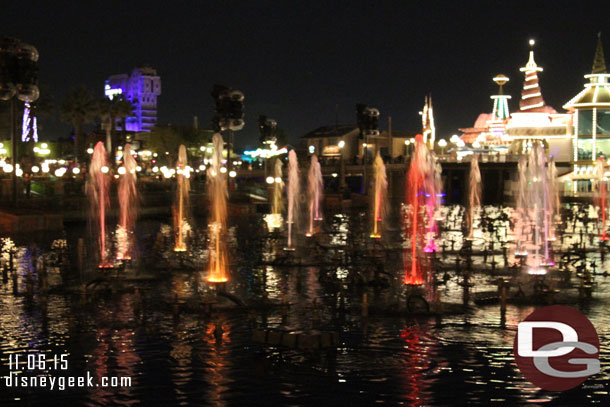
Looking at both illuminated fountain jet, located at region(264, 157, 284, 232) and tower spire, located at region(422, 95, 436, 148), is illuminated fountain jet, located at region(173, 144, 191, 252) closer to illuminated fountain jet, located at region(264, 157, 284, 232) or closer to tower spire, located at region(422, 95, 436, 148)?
illuminated fountain jet, located at region(264, 157, 284, 232)

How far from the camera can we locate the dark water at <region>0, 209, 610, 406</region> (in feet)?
48.7

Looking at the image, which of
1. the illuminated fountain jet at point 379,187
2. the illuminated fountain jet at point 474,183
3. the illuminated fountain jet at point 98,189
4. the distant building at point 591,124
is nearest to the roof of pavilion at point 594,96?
the distant building at point 591,124

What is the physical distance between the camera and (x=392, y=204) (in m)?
76.6

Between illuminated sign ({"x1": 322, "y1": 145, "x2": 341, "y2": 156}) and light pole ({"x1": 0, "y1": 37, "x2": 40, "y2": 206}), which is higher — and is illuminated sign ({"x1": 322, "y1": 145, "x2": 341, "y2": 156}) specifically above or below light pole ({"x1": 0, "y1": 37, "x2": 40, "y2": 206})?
above

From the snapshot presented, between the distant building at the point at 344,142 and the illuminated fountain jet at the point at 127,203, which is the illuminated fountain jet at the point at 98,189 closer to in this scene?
the illuminated fountain jet at the point at 127,203

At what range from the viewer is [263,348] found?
17.8m

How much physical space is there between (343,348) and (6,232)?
2970 centimetres

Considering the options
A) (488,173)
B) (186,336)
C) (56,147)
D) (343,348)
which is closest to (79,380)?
(186,336)

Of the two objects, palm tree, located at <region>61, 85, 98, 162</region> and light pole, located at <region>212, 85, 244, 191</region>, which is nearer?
light pole, located at <region>212, 85, 244, 191</region>

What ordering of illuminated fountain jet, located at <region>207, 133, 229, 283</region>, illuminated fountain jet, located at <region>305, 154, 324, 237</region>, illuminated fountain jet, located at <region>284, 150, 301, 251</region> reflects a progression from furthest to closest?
illuminated fountain jet, located at <region>305, 154, 324, 237</region>, illuminated fountain jet, located at <region>284, 150, 301, 251</region>, illuminated fountain jet, located at <region>207, 133, 229, 283</region>

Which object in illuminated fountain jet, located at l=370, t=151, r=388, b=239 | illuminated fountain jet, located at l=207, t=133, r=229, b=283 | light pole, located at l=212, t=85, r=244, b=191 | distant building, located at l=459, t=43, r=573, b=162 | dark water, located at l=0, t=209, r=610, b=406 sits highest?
distant building, located at l=459, t=43, r=573, b=162

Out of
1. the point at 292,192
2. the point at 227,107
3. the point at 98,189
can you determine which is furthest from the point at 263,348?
the point at 292,192

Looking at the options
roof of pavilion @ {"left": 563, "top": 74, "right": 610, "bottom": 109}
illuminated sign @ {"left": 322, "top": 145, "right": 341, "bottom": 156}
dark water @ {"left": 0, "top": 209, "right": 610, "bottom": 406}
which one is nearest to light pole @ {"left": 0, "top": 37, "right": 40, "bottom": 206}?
dark water @ {"left": 0, "top": 209, "right": 610, "bottom": 406}

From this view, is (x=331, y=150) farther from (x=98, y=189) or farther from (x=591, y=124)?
(x=98, y=189)
